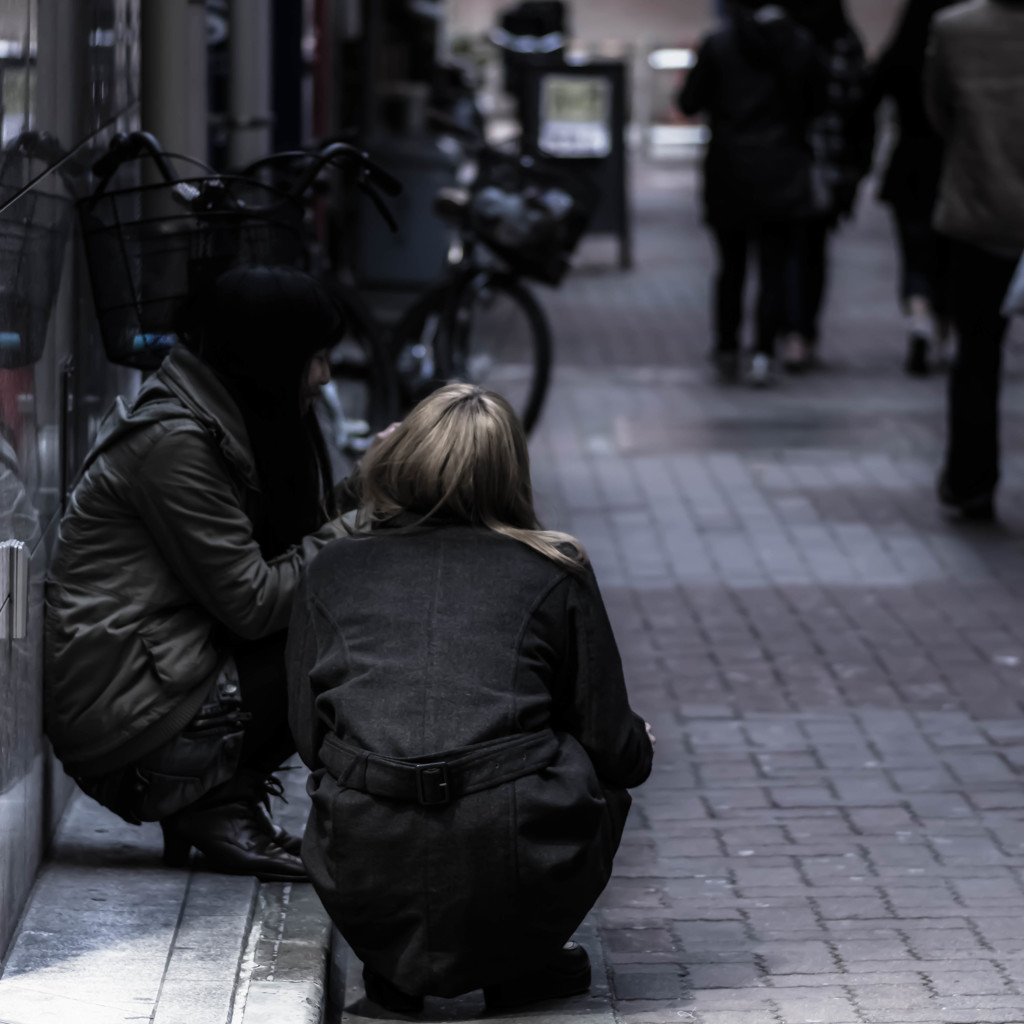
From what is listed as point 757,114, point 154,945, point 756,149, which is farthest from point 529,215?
point 154,945

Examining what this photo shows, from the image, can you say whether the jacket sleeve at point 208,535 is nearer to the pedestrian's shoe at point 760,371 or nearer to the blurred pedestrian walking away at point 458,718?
the blurred pedestrian walking away at point 458,718

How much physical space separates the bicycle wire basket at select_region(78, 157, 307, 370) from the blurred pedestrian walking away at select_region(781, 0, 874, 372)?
692cm

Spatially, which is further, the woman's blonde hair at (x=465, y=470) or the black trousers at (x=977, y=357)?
the black trousers at (x=977, y=357)

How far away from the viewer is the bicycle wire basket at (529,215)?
8.53 m

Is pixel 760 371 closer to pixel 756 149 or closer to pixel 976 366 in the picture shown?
pixel 756 149

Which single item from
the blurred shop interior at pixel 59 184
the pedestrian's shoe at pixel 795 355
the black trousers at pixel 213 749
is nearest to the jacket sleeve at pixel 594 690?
the black trousers at pixel 213 749

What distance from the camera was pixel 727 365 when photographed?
37.1 ft

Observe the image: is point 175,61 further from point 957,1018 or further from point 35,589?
point 957,1018

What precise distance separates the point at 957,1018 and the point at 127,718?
165 centimetres

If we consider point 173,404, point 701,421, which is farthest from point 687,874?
point 701,421

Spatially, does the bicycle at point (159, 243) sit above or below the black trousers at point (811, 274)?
above

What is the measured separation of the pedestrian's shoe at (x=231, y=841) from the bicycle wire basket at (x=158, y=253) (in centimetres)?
99

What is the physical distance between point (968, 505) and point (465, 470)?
15.5 ft

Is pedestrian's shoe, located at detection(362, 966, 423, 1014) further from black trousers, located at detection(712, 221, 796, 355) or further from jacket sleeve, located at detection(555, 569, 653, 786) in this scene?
black trousers, located at detection(712, 221, 796, 355)
